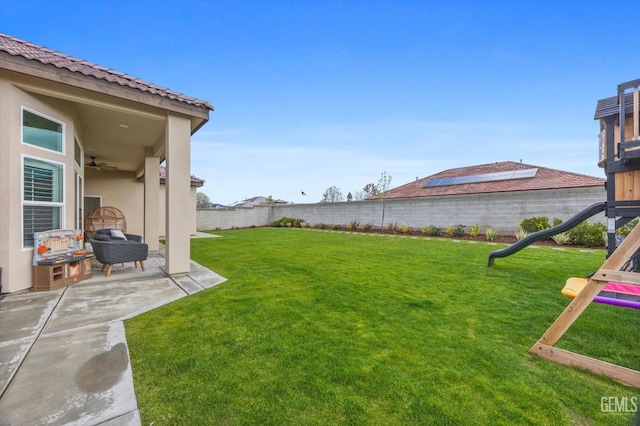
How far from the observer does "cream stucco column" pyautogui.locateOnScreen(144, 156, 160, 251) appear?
356 inches

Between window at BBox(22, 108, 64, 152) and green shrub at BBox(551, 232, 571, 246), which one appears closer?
window at BBox(22, 108, 64, 152)

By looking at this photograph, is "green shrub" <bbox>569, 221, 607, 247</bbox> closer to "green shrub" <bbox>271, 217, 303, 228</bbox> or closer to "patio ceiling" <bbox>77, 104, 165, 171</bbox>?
"patio ceiling" <bbox>77, 104, 165, 171</bbox>

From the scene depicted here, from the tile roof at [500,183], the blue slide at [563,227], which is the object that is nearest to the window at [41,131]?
the blue slide at [563,227]

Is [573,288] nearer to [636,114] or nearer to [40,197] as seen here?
[636,114]

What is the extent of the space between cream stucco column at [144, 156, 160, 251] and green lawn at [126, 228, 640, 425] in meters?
5.83

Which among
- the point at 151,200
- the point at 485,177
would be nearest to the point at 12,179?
the point at 151,200

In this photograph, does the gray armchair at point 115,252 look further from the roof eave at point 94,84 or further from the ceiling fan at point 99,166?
the ceiling fan at point 99,166

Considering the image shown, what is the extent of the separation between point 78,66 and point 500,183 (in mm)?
19757

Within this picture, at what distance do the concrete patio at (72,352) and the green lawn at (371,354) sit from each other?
17 cm

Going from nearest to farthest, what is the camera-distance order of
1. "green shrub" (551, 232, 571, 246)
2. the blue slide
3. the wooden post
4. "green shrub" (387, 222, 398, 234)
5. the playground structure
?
the wooden post, the playground structure, the blue slide, "green shrub" (551, 232, 571, 246), "green shrub" (387, 222, 398, 234)

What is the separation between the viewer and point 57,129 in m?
5.05

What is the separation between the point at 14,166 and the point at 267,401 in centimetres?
536

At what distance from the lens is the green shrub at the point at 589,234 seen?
29.5 ft

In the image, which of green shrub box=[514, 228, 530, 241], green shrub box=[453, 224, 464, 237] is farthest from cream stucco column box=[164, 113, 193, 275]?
green shrub box=[453, 224, 464, 237]
